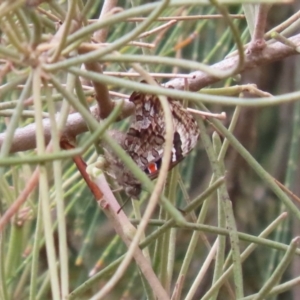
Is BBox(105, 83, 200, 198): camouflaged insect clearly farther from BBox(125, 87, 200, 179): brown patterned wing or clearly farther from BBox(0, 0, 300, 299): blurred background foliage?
BBox(0, 0, 300, 299): blurred background foliage

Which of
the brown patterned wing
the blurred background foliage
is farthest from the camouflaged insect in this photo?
the blurred background foliage

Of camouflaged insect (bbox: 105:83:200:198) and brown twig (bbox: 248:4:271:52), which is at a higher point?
brown twig (bbox: 248:4:271:52)

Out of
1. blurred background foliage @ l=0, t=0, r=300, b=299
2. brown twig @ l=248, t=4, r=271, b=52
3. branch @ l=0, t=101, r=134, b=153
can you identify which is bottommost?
blurred background foliage @ l=0, t=0, r=300, b=299

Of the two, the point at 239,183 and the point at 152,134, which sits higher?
the point at 152,134

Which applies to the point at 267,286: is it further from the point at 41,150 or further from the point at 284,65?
the point at 284,65

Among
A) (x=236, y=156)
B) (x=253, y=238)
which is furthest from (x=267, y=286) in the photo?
(x=236, y=156)

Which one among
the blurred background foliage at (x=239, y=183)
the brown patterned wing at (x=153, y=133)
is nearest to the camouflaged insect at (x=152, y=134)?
the brown patterned wing at (x=153, y=133)

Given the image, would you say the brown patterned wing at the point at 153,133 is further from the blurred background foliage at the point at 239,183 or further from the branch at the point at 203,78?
the blurred background foliage at the point at 239,183

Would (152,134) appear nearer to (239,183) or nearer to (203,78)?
Result: (203,78)

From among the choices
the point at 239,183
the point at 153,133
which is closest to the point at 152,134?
the point at 153,133

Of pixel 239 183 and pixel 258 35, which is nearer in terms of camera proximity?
pixel 258 35
